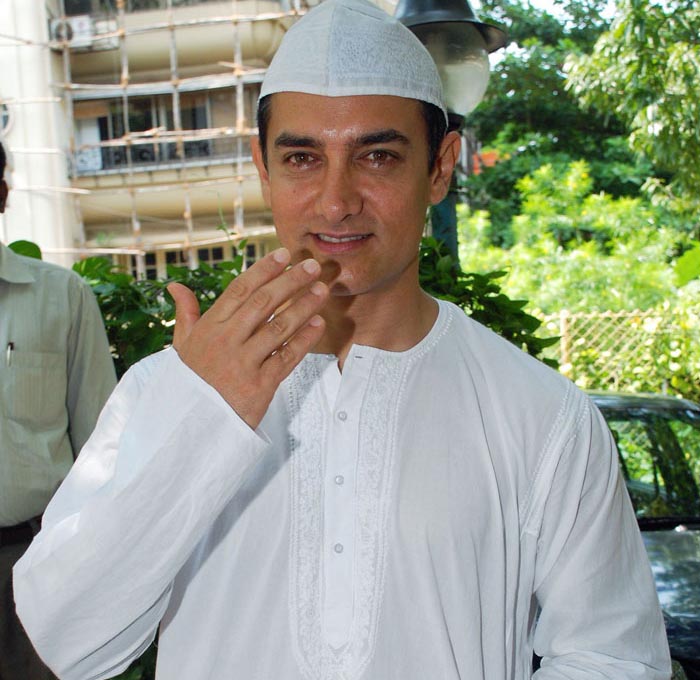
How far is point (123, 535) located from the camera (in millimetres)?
1234

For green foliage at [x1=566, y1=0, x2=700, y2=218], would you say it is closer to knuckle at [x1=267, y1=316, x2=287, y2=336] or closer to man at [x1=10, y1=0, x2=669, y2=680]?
man at [x1=10, y1=0, x2=669, y2=680]

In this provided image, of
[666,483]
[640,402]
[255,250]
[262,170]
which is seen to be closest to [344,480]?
[262,170]

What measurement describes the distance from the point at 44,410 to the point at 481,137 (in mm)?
18227

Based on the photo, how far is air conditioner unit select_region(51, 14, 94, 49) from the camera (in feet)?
63.2

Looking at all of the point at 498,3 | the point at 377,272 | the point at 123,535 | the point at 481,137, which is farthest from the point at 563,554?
the point at 481,137

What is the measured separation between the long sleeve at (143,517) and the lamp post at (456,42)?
2.34 meters

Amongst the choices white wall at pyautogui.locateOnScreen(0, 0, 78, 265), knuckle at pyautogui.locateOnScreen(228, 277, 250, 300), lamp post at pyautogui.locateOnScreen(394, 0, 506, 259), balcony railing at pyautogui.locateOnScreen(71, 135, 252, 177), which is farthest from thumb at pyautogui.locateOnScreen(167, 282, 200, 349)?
white wall at pyautogui.locateOnScreen(0, 0, 78, 265)

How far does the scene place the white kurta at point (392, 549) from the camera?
142 centimetres

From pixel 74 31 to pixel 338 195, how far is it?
66.5 feet

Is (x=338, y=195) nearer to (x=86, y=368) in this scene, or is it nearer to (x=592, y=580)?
(x=592, y=580)

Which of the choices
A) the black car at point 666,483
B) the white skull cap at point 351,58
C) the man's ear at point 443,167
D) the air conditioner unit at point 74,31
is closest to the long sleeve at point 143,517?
the white skull cap at point 351,58

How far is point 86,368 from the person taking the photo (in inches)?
112

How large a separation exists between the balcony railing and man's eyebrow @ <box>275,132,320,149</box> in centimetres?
1769

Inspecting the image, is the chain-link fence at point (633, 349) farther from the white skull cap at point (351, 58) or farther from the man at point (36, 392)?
the white skull cap at point (351, 58)
